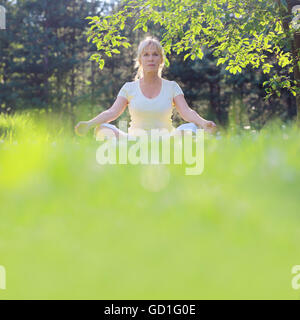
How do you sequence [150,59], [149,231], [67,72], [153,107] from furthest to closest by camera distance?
[67,72] < [153,107] < [150,59] < [149,231]

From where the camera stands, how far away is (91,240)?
49.2 inches

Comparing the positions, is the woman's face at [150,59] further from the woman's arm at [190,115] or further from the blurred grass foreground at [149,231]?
the blurred grass foreground at [149,231]

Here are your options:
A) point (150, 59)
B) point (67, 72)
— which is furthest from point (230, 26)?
point (67, 72)

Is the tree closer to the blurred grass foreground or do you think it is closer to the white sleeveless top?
the white sleeveless top

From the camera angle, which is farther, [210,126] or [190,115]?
[190,115]

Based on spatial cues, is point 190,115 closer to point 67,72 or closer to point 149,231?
point 149,231

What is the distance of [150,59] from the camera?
5.84 m

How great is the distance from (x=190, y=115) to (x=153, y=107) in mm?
777

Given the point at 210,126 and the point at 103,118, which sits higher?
the point at 103,118

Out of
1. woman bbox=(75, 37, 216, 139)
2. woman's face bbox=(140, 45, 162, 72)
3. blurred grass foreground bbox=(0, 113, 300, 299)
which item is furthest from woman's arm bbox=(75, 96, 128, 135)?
blurred grass foreground bbox=(0, 113, 300, 299)

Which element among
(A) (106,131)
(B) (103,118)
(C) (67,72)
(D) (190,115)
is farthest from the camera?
(C) (67,72)

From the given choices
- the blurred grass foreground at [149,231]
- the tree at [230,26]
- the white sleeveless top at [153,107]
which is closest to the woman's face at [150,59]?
the white sleeveless top at [153,107]

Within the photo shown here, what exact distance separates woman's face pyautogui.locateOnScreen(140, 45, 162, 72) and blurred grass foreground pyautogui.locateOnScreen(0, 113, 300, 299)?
414 centimetres

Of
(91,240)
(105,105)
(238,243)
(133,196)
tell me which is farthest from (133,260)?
(105,105)
